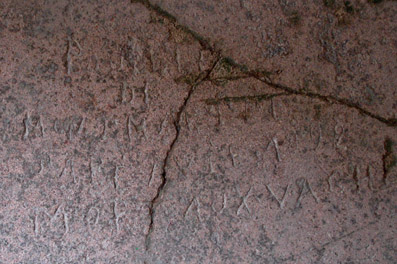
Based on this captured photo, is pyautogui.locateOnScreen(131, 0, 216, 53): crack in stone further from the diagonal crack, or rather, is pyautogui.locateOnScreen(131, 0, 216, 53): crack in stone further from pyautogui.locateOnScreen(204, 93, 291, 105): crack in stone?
pyautogui.locateOnScreen(204, 93, 291, 105): crack in stone

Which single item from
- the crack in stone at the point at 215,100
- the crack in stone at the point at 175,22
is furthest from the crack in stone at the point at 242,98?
the crack in stone at the point at 175,22

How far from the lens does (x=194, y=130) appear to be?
67.2 inches

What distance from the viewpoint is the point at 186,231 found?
1751mm

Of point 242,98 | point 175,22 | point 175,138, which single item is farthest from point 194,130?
point 175,22

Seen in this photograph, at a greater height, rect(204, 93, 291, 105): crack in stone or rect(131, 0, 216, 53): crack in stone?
rect(131, 0, 216, 53): crack in stone

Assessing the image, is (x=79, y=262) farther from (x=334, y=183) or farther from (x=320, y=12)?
(x=320, y=12)

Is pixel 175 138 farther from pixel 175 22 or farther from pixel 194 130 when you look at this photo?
pixel 175 22

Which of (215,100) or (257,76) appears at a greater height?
(257,76)

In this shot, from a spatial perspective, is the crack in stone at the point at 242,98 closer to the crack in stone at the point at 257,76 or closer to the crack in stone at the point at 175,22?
the crack in stone at the point at 257,76

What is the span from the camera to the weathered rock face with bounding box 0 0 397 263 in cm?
166

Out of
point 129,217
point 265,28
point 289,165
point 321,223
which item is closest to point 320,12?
point 265,28

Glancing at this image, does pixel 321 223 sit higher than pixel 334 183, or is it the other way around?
pixel 334 183

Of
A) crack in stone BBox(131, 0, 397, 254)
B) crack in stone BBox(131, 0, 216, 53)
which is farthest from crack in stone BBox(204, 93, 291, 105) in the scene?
crack in stone BBox(131, 0, 216, 53)

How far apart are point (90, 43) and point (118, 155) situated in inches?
18.6
